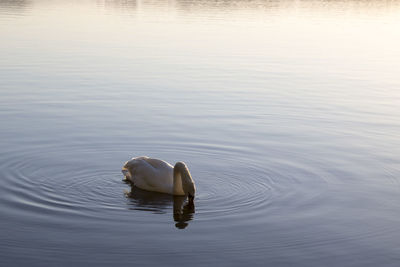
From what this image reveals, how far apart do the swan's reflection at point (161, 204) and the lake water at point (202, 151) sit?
37mm

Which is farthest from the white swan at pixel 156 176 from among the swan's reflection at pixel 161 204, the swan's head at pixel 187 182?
the swan's reflection at pixel 161 204

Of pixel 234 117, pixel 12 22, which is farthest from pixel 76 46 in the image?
pixel 234 117

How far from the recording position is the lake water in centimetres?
1059

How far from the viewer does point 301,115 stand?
2014 cm

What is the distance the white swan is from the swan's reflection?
0.11 meters

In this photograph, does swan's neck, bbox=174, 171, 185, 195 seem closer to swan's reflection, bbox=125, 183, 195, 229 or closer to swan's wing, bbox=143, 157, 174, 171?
swan's reflection, bbox=125, 183, 195, 229

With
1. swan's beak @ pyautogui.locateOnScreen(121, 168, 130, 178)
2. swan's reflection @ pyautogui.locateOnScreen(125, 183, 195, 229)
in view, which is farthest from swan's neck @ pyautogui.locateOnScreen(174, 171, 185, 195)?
swan's beak @ pyautogui.locateOnScreen(121, 168, 130, 178)

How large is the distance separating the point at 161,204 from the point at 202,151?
3.29 m

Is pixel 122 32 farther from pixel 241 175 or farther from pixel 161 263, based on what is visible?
pixel 161 263

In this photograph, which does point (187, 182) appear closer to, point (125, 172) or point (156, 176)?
point (156, 176)

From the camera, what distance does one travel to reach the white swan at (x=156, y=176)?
1274 centimetres

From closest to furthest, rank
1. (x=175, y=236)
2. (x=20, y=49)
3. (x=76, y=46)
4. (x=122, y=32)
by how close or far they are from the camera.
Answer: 1. (x=175, y=236)
2. (x=20, y=49)
3. (x=76, y=46)
4. (x=122, y=32)

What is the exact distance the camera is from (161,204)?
41.0 ft

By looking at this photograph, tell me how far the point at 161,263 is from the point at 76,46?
82.2ft
